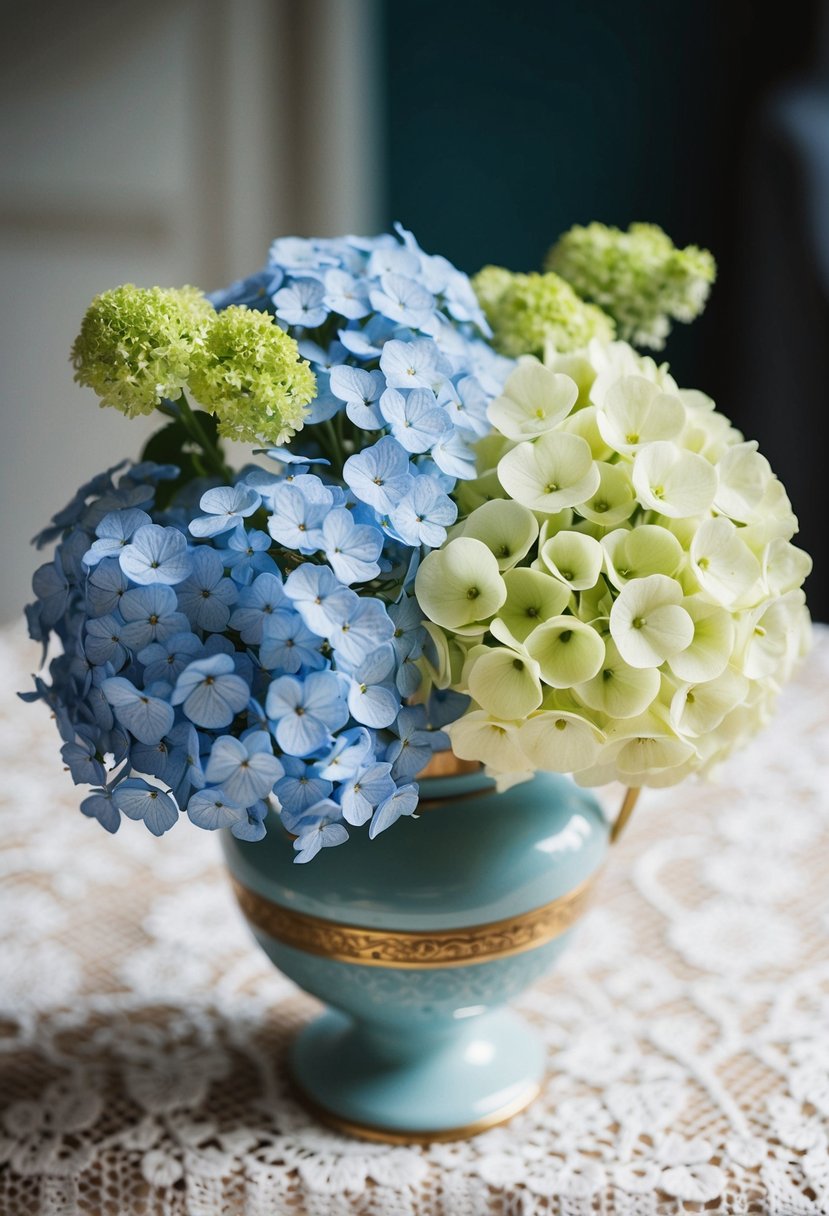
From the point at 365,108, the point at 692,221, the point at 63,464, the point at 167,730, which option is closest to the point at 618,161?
the point at 692,221

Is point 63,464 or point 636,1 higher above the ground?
point 636,1

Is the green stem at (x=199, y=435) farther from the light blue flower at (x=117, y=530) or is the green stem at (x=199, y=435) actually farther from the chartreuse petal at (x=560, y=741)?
the chartreuse petal at (x=560, y=741)

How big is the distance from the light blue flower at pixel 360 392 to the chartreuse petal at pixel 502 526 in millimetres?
63

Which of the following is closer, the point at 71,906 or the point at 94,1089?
the point at 94,1089

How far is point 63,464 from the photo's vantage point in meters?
2.54

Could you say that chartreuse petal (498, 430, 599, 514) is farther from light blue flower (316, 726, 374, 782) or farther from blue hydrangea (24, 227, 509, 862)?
light blue flower (316, 726, 374, 782)

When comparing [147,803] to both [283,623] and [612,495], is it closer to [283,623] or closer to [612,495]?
[283,623]

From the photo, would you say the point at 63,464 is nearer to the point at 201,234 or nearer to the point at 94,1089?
the point at 201,234

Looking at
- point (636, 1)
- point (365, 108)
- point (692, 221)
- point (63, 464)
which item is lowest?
point (63, 464)

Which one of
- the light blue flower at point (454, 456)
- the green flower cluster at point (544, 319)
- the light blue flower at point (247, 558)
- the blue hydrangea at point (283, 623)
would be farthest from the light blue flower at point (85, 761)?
the green flower cluster at point (544, 319)

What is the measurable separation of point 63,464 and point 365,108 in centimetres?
97

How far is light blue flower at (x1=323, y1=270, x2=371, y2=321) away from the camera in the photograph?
602 millimetres

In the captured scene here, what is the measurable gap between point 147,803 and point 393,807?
0.11 metres

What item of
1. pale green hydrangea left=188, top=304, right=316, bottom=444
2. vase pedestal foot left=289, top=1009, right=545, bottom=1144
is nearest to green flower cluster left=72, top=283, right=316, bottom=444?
pale green hydrangea left=188, top=304, right=316, bottom=444
